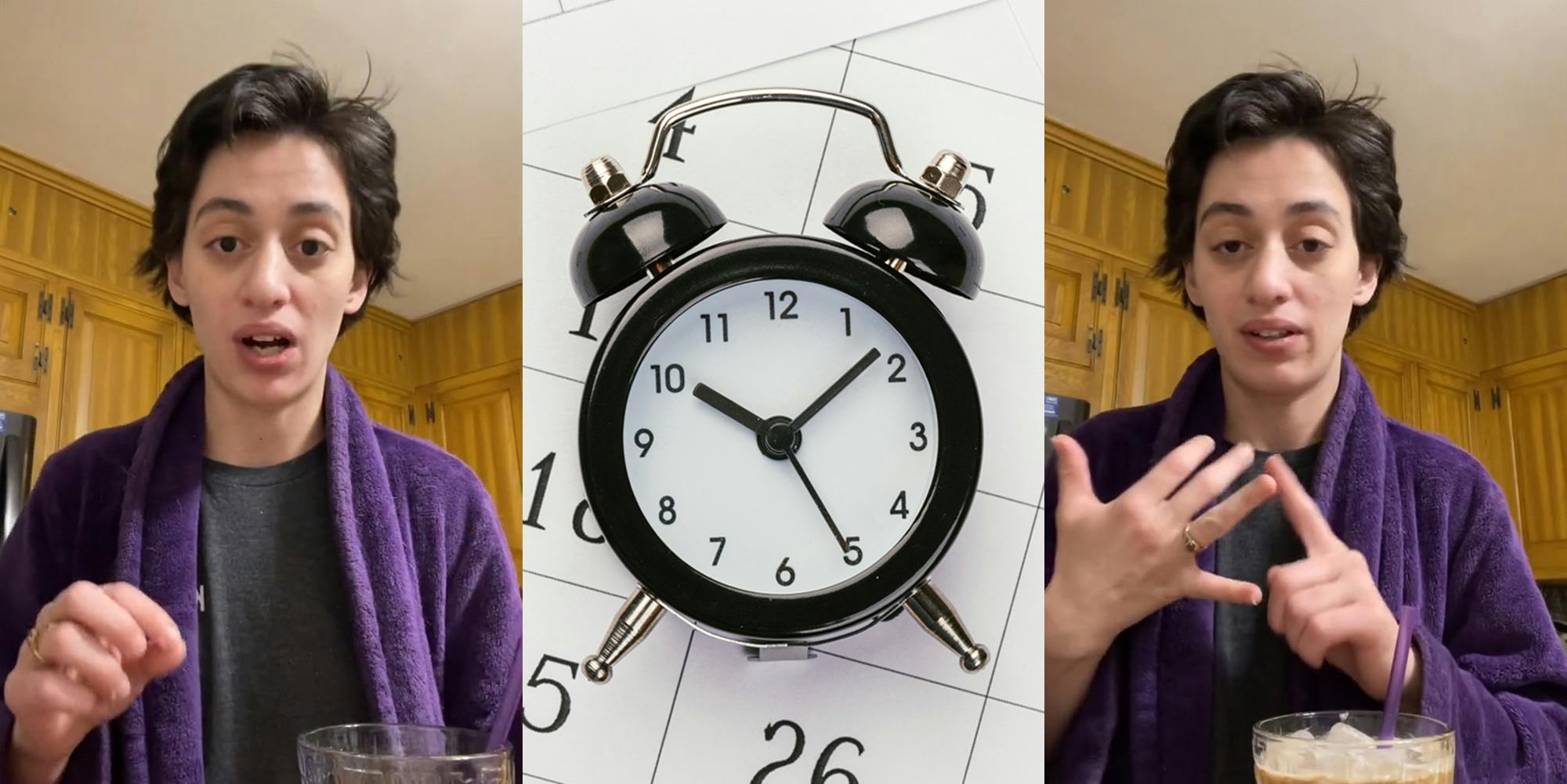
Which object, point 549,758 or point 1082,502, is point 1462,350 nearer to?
point 1082,502

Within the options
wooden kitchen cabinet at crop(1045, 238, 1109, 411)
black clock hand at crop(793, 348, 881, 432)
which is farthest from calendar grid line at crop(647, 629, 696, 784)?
wooden kitchen cabinet at crop(1045, 238, 1109, 411)

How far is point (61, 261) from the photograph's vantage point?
123cm

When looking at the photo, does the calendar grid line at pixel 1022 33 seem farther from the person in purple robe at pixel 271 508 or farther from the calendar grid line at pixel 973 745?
the person in purple robe at pixel 271 508

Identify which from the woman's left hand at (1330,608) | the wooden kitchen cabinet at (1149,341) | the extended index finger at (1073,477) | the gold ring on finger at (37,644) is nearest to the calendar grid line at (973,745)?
the extended index finger at (1073,477)

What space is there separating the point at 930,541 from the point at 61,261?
99 centimetres

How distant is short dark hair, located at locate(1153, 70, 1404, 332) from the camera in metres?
0.85

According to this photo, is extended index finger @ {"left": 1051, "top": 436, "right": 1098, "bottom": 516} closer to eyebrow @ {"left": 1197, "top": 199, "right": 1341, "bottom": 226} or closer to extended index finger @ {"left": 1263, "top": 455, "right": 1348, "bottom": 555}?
extended index finger @ {"left": 1263, "top": 455, "right": 1348, "bottom": 555}

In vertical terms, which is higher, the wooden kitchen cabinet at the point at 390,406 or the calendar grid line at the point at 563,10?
the calendar grid line at the point at 563,10

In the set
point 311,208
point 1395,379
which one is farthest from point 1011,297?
point 1395,379

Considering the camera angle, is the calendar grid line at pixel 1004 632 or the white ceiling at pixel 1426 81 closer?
the calendar grid line at pixel 1004 632

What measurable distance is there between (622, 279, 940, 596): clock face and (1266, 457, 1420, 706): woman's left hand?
254mm

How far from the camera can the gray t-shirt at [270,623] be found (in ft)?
2.56

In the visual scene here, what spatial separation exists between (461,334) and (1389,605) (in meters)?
0.58

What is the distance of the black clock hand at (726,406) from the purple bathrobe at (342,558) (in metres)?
0.23
